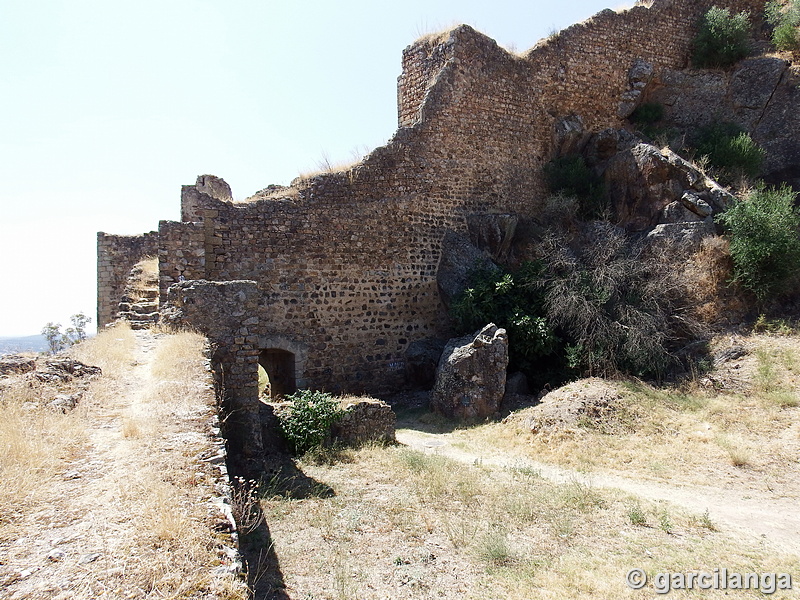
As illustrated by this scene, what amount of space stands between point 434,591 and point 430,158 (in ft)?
35.2

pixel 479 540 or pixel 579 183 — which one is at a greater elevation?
pixel 579 183

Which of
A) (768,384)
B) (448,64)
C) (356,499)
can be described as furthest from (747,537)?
(448,64)

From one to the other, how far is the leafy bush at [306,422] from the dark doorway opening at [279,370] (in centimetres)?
366

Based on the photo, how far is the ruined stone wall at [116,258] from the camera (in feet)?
51.2

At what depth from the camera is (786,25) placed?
1584 centimetres

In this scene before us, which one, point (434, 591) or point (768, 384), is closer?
point (434, 591)

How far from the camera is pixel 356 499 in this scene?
662 centimetres

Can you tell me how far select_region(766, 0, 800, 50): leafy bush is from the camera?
1573cm

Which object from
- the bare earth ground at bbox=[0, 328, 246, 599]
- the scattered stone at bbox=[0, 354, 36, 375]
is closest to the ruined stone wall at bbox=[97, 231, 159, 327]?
the scattered stone at bbox=[0, 354, 36, 375]

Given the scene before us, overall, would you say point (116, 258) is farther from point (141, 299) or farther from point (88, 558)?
point (88, 558)

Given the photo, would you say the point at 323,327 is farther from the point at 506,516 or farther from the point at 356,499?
the point at 506,516

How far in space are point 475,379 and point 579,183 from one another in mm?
7002

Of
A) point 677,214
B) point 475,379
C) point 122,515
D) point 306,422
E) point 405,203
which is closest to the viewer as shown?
point 122,515

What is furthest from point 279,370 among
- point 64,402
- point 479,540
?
point 479,540
